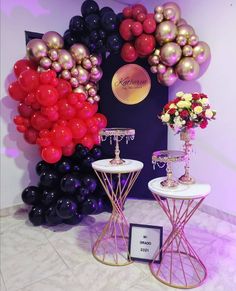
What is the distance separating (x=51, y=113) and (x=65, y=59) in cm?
59

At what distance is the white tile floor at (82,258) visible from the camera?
1.89 metres

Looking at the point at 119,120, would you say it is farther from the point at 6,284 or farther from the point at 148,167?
the point at 6,284

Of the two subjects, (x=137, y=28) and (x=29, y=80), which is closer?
(x=29, y=80)

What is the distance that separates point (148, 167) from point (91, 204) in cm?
99

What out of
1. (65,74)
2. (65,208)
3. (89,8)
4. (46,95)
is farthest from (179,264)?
(89,8)

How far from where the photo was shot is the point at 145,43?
273cm

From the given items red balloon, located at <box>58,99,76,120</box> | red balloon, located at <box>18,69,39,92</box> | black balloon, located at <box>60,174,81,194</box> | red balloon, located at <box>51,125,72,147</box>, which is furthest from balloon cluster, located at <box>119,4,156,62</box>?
black balloon, located at <box>60,174,81,194</box>

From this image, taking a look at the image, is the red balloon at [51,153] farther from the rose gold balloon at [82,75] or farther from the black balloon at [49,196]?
Answer: the rose gold balloon at [82,75]

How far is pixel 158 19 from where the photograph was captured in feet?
8.94

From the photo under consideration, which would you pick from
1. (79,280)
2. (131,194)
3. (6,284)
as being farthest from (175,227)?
(131,194)

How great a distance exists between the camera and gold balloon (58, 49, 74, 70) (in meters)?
2.67

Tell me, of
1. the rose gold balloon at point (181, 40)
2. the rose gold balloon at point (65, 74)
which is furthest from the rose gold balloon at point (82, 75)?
the rose gold balloon at point (181, 40)

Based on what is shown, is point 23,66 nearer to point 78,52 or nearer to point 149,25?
point 78,52

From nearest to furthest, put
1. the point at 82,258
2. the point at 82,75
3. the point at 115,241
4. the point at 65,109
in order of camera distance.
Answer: the point at 82,258 < the point at 115,241 < the point at 65,109 < the point at 82,75
